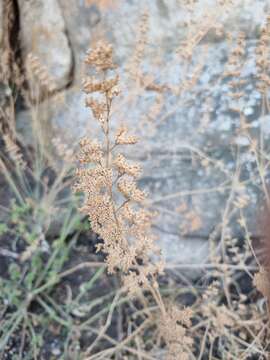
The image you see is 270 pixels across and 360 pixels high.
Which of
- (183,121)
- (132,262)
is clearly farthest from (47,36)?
(132,262)

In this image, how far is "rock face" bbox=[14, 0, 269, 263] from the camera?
5.56 ft

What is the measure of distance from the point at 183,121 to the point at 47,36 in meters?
0.51

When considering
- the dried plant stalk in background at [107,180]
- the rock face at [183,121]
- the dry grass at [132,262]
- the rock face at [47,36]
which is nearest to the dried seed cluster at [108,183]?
the dried plant stalk in background at [107,180]

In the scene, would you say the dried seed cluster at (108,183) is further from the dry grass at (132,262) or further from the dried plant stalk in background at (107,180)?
the dry grass at (132,262)

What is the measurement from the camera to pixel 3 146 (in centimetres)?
179

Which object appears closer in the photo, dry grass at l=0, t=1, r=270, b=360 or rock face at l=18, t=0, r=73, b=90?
dry grass at l=0, t=1, r=270, b=360

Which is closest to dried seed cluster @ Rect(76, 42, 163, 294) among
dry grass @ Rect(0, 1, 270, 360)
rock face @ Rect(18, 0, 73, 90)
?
dry grass @ Rect(0, 1, 270, 360)

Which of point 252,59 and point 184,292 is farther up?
point 252,59

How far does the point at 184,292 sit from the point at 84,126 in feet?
1.98

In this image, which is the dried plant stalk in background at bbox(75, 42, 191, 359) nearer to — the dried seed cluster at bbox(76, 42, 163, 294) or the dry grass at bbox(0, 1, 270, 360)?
the dried seed cluster at bbox(76, 42, 163, 294)

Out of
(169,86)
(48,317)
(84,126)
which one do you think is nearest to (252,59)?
(169,86)

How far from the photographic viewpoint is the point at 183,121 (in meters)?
1.78

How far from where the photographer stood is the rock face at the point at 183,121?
169 centimetres

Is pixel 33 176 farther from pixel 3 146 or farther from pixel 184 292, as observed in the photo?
pixel 184 292
